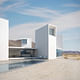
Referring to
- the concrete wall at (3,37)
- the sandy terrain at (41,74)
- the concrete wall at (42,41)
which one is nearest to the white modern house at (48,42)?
the concrete wall at (42,41)

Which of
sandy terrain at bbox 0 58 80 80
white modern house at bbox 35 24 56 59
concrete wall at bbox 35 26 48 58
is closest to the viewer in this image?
sandy terrain at bbox 0 58 80 80

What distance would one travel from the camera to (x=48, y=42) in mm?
16797

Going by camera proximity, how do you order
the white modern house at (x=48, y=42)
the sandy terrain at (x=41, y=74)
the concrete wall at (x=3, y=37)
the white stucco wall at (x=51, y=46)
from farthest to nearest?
the white stucco wall at (x=51, y=46), the white modern house at (x=48, y=42), the concrete wall at (x=3, y=37), the sandy terrain at (x=41, y=74)

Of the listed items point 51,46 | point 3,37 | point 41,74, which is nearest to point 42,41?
point 51,46

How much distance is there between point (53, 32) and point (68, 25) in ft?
32.8

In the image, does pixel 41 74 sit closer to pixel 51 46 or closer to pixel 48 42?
pixel 48 42

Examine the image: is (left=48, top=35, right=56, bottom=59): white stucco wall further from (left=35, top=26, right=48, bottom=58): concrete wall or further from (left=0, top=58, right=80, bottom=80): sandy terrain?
(left=0, top=58, right=80, bottom=80): sandy terrain

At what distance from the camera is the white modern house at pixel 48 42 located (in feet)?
55.8

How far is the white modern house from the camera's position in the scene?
1700 centimetres

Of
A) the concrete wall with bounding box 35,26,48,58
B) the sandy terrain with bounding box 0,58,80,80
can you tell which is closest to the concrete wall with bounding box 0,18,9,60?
the concrete wall with bounding box 35,26,48,58

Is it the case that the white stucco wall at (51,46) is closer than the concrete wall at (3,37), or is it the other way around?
the concrete wall at (3,37)

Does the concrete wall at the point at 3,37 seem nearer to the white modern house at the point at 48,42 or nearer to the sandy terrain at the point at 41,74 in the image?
the white modern house at the point at 48,42

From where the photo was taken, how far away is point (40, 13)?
25.3 feet

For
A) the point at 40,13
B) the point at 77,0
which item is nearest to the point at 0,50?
the point at 40,13
